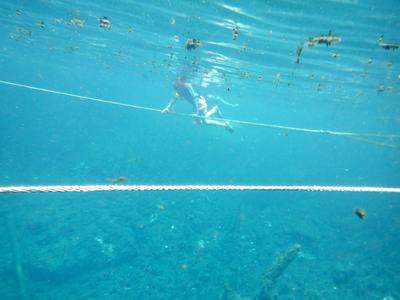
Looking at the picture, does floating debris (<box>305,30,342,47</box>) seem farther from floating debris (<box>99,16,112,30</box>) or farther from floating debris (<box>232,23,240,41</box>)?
floating debris (<box>99,16,112,30</box>)

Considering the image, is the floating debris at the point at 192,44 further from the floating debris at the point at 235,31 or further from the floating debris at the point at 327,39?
the floating debris at the point at 327,39

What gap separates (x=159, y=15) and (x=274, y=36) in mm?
6850

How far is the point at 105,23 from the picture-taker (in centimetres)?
1977

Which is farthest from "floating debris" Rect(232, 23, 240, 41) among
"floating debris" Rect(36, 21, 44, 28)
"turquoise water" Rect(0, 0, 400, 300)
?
Answer: "floating debris" Rect(36, 21, 44, 28)

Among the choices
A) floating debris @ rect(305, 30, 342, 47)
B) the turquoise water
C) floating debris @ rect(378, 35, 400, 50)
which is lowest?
the turquoise water

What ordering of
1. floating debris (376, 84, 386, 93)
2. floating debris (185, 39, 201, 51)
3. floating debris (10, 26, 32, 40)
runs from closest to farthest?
floating debris (185, 39, 201, 51)
floating debris (376, 84, 386, 93)
floating debris (10, 26, 32, 40)

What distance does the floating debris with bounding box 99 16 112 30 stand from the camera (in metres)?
19.1

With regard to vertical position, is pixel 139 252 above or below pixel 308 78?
below

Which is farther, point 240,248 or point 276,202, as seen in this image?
point 276,202

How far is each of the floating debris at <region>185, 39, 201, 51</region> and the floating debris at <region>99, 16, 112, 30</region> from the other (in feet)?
18.5

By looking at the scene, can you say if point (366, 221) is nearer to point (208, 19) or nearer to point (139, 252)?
point (139, 252)

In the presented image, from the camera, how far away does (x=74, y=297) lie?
13305 mm

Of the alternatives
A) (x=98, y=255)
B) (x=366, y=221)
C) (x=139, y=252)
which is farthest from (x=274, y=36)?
(x=366, y=221)

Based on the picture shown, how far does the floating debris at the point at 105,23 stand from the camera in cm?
1905
